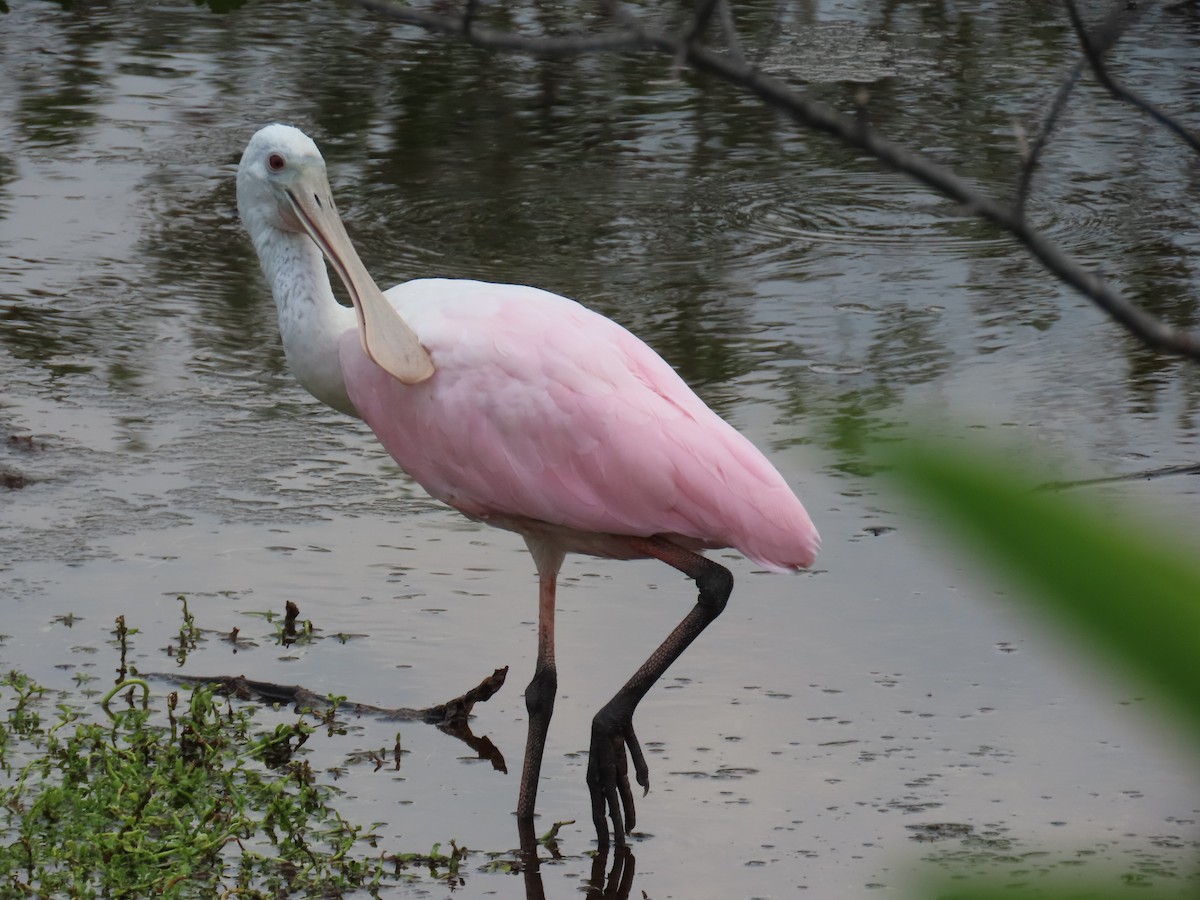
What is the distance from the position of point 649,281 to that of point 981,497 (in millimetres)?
6258

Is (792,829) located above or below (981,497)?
below

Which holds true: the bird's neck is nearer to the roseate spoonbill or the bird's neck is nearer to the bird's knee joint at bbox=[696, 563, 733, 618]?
the roseate spoonbill

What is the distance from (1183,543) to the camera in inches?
20.6

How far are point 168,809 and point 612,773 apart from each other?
2.61 ft

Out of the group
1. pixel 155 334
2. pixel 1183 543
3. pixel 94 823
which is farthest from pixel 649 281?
pixel 1183 543

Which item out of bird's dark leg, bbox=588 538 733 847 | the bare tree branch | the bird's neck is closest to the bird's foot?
bird's dark leg, bbox=588 538 733 847

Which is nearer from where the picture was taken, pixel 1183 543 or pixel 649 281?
pixel 1183 543

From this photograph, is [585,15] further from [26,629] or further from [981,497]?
[981,497]

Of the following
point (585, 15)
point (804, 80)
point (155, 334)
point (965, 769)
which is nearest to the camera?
point (965, 769)

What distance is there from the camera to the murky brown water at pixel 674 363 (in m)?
3.61

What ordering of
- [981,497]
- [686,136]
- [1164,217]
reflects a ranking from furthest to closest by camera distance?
1. [686,136]
2. [1164,217]
3. [981,497]

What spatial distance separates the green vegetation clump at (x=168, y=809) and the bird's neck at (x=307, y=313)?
0.65 m

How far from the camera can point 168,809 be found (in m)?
3.52

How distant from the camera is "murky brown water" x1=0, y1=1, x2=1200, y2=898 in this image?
3.61 meters
